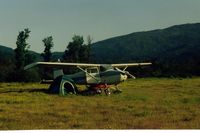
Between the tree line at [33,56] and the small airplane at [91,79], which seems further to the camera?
the tree line at [33,56]

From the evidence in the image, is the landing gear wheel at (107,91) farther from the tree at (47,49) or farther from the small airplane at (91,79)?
the tree at (47,49)

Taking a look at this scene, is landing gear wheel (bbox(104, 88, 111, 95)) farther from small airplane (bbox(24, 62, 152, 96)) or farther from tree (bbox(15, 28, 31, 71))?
tree (bbox(15, 28, 31, 71))

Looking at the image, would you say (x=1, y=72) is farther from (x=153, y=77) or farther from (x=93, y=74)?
(x=93, y=74)

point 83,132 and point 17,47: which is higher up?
point 17,47

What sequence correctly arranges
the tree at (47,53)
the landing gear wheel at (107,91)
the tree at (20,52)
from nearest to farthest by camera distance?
the landing gear wheel at (107,91) → the tree at (47,53) → the tree at (20,52)

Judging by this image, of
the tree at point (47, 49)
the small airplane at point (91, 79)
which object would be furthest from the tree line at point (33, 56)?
the small airplane at point (91, 79)

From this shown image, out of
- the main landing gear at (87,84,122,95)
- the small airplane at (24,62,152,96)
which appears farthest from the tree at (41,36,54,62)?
the main landing gear at (87,84,122,95)

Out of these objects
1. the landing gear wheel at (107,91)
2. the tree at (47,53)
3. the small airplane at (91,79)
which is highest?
the tree at (47,53)

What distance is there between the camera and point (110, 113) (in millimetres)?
14820

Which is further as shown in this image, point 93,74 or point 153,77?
point 153,77

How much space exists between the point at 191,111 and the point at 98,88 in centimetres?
1183

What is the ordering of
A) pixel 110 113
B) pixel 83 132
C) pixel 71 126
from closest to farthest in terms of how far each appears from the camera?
pixel 83 132, pixel 71 126, pixel 110 113

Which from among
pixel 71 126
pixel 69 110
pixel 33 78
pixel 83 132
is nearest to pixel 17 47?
pixel 33 78

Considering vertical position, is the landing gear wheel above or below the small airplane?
below
